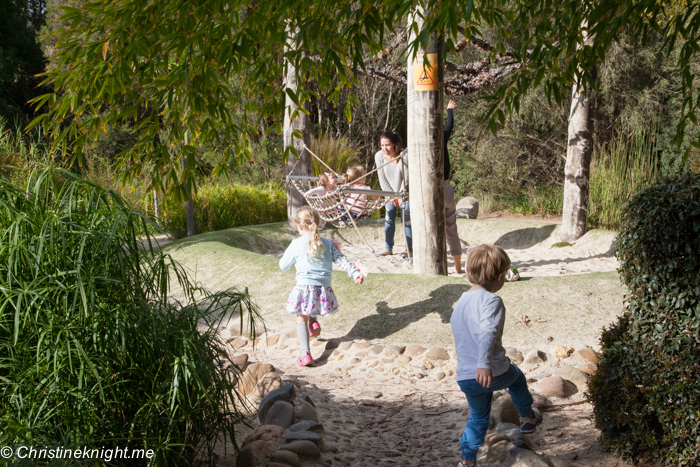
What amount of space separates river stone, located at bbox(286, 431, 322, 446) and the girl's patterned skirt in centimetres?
156

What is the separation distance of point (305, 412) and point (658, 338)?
189 cm

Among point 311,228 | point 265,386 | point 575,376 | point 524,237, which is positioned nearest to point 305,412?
point 265,386

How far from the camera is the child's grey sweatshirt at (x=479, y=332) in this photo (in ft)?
8.72

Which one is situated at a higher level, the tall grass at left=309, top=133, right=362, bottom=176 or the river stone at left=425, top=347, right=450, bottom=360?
the tall grass at left=309, top=133, right=362, bottom=176

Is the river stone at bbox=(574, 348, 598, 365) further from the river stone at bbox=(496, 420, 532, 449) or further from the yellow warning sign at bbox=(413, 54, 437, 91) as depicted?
the yellow warning sign at bbox=(413, 54, 437, 91)

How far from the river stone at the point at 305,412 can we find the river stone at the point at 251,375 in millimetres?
551

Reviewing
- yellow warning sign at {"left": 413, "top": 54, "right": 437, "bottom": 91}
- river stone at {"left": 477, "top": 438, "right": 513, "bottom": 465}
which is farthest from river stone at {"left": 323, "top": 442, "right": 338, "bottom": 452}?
yellow warning sign at {"left": 413, "top": 54, "right": 437, "bottom": 91}

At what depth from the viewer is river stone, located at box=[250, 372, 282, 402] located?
3.57m

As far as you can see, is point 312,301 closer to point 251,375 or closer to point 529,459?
point 251,375

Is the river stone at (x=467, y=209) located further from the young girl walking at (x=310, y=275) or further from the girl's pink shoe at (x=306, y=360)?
the girl's pink shoe at (x=306, y=360)

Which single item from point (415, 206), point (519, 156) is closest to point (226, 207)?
point (415, 206)

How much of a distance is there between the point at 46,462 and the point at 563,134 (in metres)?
14.6

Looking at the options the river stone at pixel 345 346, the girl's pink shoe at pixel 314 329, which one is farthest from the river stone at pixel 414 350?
the girl's pink shoe at pixel 314 329

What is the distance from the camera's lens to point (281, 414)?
3145 millimetres
